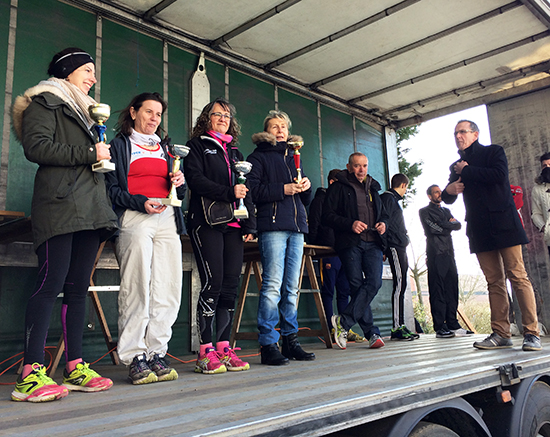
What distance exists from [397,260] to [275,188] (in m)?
2.38

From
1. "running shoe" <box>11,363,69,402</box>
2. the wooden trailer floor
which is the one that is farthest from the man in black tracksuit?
"running shoe" <box>11,363,69,402</box>

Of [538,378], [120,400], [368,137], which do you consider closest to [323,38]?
[368,137]

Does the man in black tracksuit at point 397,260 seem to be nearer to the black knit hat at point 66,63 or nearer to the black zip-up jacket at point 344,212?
the black zip-up jacket at point 344,212

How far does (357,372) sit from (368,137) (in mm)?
5480

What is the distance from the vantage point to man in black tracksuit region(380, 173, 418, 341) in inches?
192

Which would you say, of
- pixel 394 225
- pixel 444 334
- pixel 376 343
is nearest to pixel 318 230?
pixel 394 225

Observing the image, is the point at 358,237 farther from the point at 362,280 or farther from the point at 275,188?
the point at 275,188

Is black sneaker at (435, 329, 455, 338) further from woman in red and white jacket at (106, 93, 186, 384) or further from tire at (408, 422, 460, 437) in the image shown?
woman in red and white jacket at (106, 93, 186, 384)

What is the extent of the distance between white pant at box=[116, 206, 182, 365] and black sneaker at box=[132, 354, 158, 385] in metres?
0.04

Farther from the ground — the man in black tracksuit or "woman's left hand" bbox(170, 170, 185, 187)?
"woman's left hand" bbox(170, 170, 185, 187)

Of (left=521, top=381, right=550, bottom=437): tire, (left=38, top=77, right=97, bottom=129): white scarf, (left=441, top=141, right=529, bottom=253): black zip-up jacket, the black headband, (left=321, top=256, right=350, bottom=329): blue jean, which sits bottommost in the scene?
(left=521, top=381, right=550, bottom=437): tire

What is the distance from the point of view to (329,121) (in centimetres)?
666

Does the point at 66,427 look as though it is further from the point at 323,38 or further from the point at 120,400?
the point at 323,38

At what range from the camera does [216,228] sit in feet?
9.14
